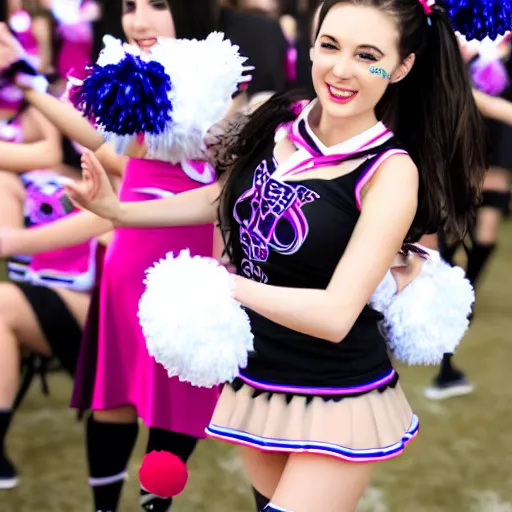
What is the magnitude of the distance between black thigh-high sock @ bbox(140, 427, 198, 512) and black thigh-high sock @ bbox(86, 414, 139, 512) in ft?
0.21

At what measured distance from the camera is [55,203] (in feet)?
8.31

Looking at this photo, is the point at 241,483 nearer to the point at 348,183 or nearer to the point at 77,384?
the point at 77,384

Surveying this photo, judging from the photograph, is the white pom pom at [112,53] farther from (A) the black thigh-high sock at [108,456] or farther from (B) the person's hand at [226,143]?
(A) the black thigh-high sock at [108,456]

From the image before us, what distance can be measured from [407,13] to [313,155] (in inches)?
10.5

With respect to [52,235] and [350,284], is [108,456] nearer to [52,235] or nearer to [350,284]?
[52,235]

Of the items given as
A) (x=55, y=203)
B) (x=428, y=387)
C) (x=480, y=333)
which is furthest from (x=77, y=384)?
(x=480, y=333)

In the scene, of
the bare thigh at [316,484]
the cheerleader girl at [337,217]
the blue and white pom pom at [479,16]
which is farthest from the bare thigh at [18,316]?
the blue and white pom pom at [479,16]

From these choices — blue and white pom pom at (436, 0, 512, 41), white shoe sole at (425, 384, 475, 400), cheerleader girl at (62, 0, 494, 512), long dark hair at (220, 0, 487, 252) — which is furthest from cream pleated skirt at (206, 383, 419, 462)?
white shoe sole at (425, 384, 475, 400)

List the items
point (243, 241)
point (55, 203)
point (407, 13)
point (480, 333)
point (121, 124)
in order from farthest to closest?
point (480, 333), point (55, 203), point (121, 124), point (243, 241), point (407, 13)

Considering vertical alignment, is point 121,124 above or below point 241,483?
above

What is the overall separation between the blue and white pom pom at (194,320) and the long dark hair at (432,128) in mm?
186

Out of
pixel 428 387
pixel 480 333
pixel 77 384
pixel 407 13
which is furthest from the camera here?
pixel 480 333

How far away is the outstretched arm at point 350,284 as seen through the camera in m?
1.28

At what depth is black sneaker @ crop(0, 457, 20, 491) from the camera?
256 cm
